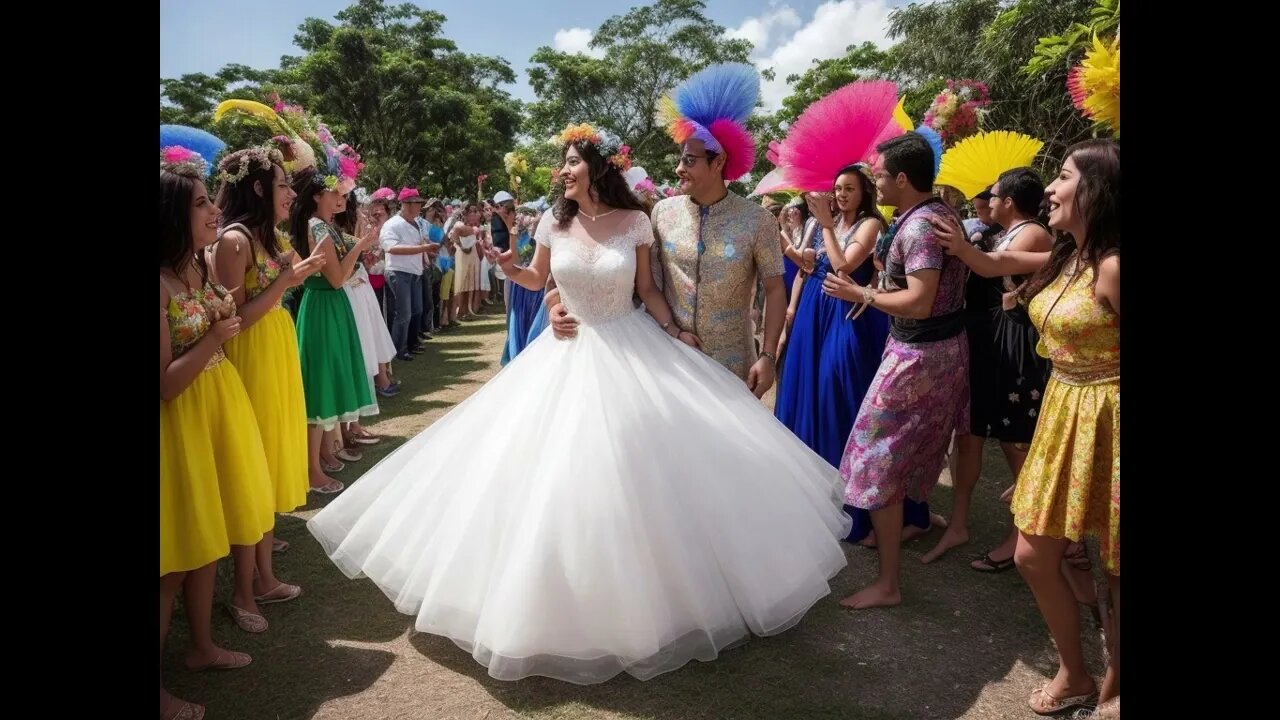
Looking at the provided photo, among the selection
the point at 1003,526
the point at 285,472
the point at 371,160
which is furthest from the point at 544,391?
the point at 371,160

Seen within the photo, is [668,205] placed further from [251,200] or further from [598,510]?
[251,200]

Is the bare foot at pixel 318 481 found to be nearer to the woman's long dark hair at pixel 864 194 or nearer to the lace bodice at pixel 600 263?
the lace bodice at pixel 600 263

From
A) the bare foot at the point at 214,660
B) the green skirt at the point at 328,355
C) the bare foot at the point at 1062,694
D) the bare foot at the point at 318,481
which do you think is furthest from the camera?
the bare foot at the point at 318,481

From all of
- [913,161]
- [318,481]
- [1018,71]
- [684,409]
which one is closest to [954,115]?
[913,161]

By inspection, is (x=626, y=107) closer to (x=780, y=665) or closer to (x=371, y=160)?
(x=371, y=160)

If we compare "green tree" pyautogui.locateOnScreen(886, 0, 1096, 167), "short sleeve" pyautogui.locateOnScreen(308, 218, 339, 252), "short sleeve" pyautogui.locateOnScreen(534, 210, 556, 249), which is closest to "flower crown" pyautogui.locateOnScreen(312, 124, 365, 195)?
"short sleeve" pyautogui.locateOnScreen(308, 218, 339, 252)

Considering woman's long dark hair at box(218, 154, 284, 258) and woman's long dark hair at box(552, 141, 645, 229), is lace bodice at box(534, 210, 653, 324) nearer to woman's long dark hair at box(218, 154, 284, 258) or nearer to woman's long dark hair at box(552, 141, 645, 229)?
woman's long dark hair at box(552, 141, 645, 229)

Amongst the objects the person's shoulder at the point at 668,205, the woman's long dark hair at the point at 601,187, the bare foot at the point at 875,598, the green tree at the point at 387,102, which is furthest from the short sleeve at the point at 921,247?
the green tree at the point at 387,102

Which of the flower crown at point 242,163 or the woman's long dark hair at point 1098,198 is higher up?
the flower crown at point 242,163

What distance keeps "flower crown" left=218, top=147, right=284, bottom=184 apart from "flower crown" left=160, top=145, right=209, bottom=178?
0.48m

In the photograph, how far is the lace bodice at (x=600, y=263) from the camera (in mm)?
3662

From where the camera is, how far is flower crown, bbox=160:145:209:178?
115 inches

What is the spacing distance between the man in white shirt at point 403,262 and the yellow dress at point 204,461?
7.08m
